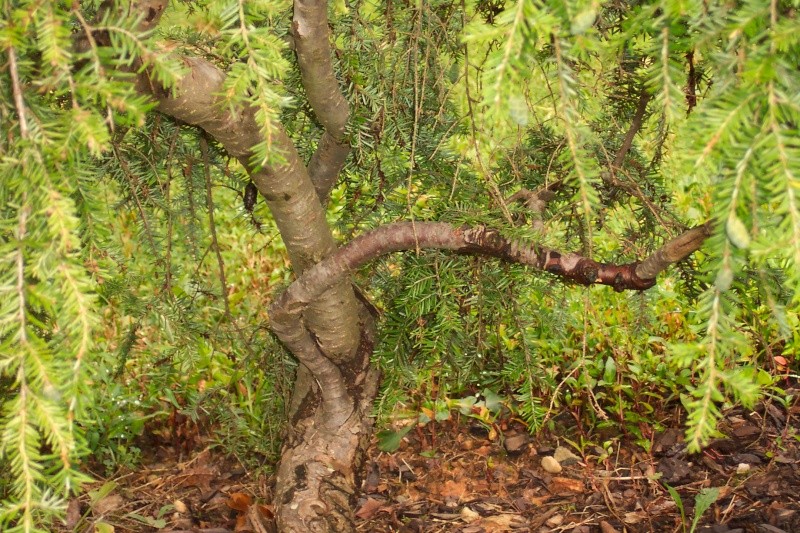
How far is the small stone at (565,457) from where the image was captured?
242 centimetres

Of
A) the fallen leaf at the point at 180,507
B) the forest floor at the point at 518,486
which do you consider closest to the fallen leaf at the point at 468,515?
the forest floor at the point at 518,486

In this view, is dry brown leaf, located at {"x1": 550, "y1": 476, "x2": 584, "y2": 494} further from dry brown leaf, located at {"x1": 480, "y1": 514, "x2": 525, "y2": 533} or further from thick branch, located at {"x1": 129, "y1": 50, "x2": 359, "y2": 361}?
thick branch, located at {"x1": 129, "y1": 50, "x2": 359, "y2": 361}

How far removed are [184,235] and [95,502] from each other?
882 millimetres

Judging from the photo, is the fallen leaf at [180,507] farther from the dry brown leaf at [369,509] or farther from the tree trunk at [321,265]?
the dry brown leaf at [369,509]

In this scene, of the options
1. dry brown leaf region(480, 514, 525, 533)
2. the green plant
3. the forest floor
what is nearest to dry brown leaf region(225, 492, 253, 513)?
the forest floor

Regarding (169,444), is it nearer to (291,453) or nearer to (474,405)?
(291,453)

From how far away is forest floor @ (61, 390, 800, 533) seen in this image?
213 cm

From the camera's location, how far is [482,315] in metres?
1.90

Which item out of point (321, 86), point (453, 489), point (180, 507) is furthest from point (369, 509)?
point (321, 86)

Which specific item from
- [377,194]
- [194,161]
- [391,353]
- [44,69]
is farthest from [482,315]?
[44,69]

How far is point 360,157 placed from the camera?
1.80 meters

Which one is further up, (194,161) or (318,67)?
(318,67)

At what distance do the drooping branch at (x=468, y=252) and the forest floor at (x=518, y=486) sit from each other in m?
0.70

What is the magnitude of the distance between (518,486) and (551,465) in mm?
132
